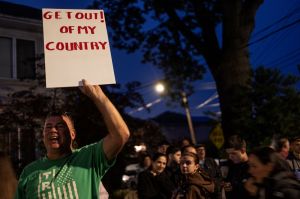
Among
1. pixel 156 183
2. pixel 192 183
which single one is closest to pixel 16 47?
pixel 156 183

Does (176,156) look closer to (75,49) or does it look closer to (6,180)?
(75,49)

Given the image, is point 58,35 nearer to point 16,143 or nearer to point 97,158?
point 97,158

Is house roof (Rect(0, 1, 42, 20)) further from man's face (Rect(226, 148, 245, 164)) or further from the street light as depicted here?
man's face (Rect(226, 148, 245, 164))

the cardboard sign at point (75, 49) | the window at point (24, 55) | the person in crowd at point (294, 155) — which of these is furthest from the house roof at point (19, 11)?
the cardboard sign at point (75, 49)

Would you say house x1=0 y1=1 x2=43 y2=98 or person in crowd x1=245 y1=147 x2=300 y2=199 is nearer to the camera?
person in crowd x1=245 y1=147 x2=300 y2=199

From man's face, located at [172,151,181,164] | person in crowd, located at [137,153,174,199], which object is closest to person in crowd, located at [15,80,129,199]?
person in crowd, located at [137,153,174,199]

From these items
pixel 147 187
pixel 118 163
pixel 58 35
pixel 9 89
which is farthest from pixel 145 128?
pixel 58 35

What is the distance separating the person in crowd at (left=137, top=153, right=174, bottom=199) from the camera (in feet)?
24.0

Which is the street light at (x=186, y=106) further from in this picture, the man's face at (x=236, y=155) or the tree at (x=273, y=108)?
the man's face at (x=236, y=155)

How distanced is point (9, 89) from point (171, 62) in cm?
737

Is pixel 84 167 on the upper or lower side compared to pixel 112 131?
lower

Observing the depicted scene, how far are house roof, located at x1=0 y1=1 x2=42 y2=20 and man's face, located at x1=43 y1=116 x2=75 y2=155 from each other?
17.1m

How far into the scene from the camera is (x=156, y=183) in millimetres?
7402

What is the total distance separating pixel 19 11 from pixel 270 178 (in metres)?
19.4
